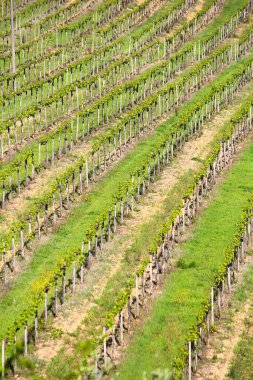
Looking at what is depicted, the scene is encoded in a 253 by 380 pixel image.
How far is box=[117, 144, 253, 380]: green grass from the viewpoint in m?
31.1

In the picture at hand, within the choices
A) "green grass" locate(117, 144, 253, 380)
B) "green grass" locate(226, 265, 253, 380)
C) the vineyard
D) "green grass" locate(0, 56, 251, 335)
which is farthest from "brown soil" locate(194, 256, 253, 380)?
"green grass" locate(0, 56, 251, 335)

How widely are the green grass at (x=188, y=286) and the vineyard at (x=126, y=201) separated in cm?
10

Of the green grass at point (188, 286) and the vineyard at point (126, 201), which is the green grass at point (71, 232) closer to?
the vineyard at point (126, 201)

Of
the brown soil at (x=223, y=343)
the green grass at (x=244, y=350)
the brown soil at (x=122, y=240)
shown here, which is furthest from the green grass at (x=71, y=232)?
the green grass at (x=244, y=350)

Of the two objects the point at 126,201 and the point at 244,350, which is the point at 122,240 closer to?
the point at 126,201

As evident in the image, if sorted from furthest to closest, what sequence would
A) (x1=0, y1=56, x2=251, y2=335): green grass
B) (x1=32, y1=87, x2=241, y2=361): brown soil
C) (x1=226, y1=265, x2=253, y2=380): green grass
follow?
(x1=0, y1=56, x2=251, y2=335): green grass → (x1=32, y1=87, x2=241, y2=361): brown soil → (x1=226, y1=265, x2=253, y2=380): green grass

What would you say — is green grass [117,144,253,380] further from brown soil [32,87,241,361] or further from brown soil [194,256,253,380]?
brown soil [32,87,241,361]

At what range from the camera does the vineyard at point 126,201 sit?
31859 mm

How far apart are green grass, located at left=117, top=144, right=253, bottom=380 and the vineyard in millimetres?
96

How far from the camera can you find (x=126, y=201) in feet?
148

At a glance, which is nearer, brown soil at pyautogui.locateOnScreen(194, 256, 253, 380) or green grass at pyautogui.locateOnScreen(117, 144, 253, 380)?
brown soil at pyautogui.locateOnScreen(194, 256, 253, 380)

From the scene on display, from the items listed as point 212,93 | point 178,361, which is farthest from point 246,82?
point 178,361

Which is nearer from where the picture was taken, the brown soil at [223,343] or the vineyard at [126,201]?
the brown soil at [223,343]

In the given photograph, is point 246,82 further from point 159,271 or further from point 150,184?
point 159,271
